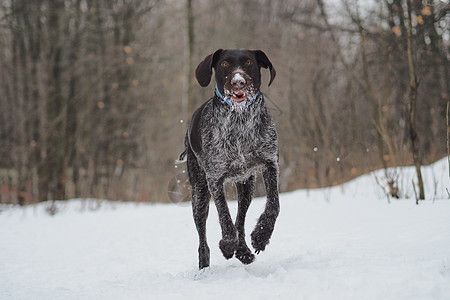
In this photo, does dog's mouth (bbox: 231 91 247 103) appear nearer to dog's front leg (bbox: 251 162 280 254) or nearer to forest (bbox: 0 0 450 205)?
dog's front leg (bbox: 251 162 280 254)

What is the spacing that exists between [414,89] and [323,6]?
605 cm

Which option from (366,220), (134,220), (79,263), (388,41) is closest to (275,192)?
(366,220)

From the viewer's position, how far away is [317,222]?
17.6 feet

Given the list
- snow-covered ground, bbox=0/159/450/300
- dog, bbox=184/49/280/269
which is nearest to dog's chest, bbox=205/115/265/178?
dog, bbox=184/49/280/269

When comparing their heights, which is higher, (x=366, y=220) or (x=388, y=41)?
(x=388, y=41)

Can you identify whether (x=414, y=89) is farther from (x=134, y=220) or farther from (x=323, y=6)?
(x=323, y=6)

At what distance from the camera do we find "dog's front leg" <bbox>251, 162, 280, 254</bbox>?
3.17 m

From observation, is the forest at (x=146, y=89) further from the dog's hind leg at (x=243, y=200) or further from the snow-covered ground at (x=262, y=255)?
the dog's hind leg at (x=243, y=200)

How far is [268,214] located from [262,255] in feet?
3.03

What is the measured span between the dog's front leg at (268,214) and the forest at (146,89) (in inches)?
202

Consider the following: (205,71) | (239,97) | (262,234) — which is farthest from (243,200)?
(205,71)

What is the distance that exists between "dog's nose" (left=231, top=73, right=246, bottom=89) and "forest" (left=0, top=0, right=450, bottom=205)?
5.56 m

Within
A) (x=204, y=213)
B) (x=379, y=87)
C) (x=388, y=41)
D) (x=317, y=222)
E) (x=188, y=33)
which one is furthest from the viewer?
(x=379, y=87)

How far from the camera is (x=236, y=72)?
325cm
